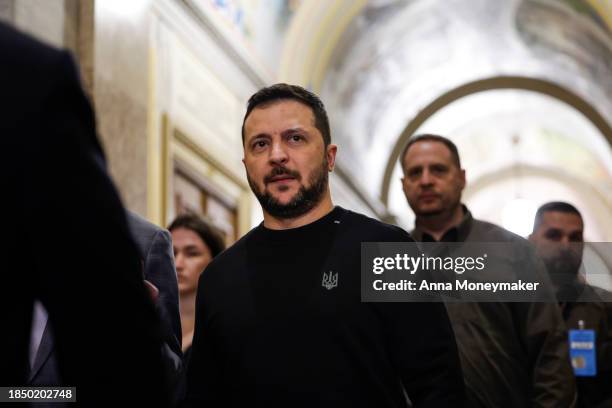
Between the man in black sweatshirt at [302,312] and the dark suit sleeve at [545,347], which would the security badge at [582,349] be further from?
the man in black sweatshirt at [302,312]

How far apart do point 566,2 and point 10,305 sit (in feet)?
47.7

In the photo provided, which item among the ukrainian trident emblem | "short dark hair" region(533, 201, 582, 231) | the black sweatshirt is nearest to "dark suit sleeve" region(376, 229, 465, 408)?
the black sweatshirt

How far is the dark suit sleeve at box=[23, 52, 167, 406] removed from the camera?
134 centimetres

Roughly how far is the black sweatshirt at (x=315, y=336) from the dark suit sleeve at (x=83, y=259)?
1.32 m

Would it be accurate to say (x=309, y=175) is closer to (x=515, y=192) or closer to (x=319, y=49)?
(x=319, y=49)

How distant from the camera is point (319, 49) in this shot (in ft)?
45.1

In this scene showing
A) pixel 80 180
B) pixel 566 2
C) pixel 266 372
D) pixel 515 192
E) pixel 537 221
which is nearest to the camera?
pixel 80 180

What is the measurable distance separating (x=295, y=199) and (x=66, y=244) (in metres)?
1.64

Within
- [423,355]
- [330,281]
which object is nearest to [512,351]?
[423,355]

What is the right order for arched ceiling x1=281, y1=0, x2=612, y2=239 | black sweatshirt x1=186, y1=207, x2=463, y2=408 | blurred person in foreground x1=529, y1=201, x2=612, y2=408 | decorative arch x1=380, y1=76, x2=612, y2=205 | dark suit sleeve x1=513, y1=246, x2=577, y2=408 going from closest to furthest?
1. black sweatshirt x1=186, y1=207, x2=463, y2=408
2. dark suit sleeve x1=513, y1=246, x2=577, y2=408
3. blurred person in foreground x1=529, y1=201, x2=612, y2=408
4. arched ceiling x1=281, y1=0, x2=612, y2=239
5. decorative arch x1=380, y1=76, x2=612, y2=205

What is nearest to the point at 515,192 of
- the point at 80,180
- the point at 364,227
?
the point at 364,227

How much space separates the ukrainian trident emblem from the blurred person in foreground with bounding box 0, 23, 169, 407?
1.40 meters

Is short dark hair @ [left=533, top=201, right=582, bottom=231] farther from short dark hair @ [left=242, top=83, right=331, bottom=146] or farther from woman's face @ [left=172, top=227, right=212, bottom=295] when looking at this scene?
short dark hair @ [left=242, top=83, right=331, bottom=146]

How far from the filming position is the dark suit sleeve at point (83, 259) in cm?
134
